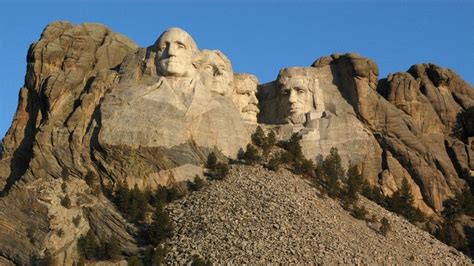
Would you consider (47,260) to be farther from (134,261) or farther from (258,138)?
(258,138)

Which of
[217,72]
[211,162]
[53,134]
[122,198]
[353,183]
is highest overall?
[217,72]

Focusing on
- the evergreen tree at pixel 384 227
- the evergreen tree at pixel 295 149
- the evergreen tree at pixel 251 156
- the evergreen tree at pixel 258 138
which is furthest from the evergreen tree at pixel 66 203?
the evergreen tree at pixel 384 227

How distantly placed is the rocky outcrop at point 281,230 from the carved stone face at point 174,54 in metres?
5.59

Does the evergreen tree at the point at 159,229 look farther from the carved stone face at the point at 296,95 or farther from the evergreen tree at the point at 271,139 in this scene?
the carved stone face at the point at 296,95

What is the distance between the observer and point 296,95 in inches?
2729

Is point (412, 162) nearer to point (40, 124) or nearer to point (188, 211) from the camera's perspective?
point (188, 211)

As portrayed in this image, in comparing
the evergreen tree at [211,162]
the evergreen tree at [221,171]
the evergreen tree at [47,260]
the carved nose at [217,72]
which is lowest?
the evergreen tree at [47,260]

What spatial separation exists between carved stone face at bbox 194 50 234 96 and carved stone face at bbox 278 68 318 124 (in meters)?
2.97


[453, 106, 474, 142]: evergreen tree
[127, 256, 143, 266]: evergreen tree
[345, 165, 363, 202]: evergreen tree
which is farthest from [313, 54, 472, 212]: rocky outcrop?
[127, 256, 143, 266]: evergreen tree

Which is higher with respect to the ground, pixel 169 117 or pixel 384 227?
pixel 169 117

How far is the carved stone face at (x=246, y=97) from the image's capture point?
2744 inches

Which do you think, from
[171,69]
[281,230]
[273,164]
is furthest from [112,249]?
[171,69]

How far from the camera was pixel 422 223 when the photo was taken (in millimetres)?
64250

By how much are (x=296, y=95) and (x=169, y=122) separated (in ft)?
28.9
